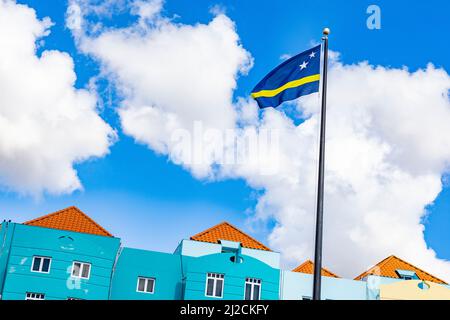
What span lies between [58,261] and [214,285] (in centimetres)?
876

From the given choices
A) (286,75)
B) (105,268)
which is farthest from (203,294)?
(286,75)

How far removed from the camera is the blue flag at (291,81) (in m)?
15.2

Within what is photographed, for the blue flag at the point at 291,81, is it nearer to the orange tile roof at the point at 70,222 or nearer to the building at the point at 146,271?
the building at the point at 146,271

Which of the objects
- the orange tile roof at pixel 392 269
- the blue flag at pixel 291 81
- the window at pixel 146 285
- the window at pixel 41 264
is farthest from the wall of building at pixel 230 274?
the blue flag at pixel 291 81

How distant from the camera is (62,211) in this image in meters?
34.5

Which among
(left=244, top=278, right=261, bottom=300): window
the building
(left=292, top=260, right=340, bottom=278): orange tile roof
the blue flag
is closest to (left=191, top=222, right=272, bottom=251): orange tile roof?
the building

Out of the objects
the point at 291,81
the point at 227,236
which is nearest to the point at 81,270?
the point at 227,236

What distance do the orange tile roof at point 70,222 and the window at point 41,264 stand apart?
2.00 meters

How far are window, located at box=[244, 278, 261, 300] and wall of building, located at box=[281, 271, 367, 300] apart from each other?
1.62 meters

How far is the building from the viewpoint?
101 feet

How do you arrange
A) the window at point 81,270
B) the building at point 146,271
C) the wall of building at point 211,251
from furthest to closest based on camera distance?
1. the wall of building at point 211,251
2. the window at point 81,270
3. the building at point 146,271
